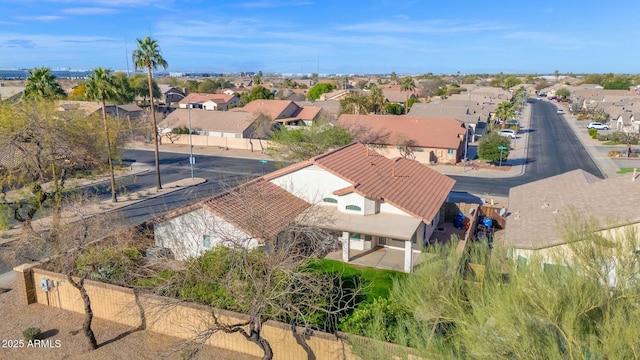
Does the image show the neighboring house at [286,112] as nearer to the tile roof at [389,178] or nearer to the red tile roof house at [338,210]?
the tile roof at [389,178]

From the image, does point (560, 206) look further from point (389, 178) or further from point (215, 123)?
point (215, 123)

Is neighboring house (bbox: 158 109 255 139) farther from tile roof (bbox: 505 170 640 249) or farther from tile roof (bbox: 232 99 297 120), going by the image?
tile roof (bbox: 505 170 640 249)

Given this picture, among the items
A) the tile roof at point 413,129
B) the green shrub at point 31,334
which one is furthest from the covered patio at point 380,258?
the tile roof at point 413,129

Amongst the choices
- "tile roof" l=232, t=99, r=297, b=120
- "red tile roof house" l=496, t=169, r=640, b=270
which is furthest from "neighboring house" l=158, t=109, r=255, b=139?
"red tile roof house" l=496, t=169, r=640, b=270

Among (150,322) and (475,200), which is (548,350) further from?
(475,200)

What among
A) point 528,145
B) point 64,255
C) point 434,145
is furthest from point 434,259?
point 528,145

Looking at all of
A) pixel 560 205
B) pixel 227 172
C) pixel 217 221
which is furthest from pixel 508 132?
pixel 217 221
